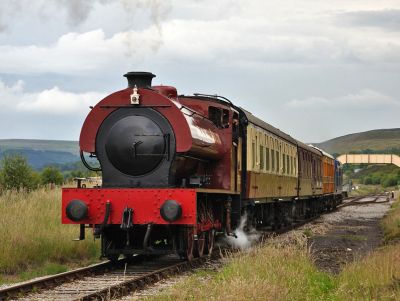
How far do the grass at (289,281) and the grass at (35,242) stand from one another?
3.72 meters

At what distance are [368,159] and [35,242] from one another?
9827 cm

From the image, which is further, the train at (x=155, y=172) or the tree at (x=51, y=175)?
the tree at (x=51, y=175)

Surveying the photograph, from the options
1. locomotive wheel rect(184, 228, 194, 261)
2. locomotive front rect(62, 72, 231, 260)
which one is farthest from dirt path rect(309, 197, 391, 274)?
locomotive front rect(62, 72, 231, 260)

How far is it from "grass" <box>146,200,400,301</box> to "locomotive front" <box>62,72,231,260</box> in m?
1.32

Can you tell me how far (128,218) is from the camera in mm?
12812

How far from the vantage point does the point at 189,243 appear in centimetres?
1383

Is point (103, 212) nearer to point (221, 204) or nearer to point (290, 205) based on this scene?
point (221, 204)

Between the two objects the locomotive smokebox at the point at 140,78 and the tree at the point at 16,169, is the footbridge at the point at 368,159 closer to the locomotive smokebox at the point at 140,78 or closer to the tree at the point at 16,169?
the tree at the point at 16,169

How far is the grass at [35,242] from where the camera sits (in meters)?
13.8

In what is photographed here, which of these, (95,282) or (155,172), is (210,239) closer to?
(155,172)

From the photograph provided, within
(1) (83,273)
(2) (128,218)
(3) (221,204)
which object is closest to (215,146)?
(3) (221,204)

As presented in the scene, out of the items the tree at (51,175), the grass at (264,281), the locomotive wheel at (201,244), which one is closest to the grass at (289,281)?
the grass at (264,281)

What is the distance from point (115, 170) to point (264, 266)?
385 centimetres

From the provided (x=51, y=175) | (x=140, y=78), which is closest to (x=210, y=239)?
(x=140, y=78)
